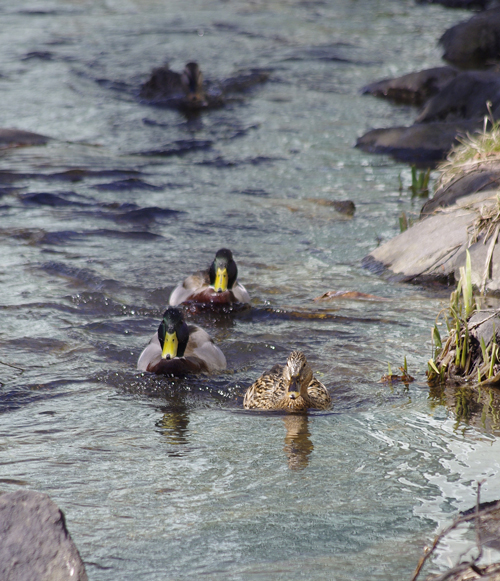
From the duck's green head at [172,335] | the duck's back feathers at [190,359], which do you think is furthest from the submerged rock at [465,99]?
the duck's green head at [172,335]

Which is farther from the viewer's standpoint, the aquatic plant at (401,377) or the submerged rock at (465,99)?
the submerged rock at (465,99)

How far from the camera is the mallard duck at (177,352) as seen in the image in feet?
21.3

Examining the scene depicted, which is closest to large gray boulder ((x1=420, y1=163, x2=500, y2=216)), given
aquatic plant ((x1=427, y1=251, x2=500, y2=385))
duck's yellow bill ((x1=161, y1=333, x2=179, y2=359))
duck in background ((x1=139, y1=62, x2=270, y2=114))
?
aquatic plant ((x1=427, y1=251, x2=500, y2=385))

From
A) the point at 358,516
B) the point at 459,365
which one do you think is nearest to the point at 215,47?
the point at 459,365

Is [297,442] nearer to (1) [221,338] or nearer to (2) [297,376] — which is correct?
(2) [297,376]

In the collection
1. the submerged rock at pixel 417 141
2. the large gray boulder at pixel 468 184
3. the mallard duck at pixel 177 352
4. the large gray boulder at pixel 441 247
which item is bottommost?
the mallard duck at pixel 177 352

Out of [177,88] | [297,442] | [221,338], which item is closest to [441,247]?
[221,338]

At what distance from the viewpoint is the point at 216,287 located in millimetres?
8102

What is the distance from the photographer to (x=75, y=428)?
5242mm

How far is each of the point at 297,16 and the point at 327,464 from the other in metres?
20.7

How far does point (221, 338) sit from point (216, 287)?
0.66 meters

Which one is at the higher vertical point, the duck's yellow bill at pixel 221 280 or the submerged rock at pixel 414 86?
the submerged rock at pixel 414 86

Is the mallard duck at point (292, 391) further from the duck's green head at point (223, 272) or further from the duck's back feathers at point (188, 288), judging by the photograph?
the duck's back feathers at point (188, 288)

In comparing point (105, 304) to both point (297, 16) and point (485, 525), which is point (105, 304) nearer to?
point (485, 525)
